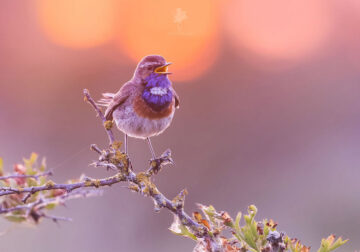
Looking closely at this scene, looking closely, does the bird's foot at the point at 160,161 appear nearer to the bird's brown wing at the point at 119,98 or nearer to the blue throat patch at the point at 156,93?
the blue throat patch at the point at 156,93

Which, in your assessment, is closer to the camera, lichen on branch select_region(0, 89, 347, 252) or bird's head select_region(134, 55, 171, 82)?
lichen on branch select_region(0, 89, 347, 252)

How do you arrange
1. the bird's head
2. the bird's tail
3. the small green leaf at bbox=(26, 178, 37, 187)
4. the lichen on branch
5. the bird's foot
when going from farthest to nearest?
the bird's tail < the bird's head < the bird's foot < the small green leaf at bbox=(26, 178, 37, 187) < the lichen on branch

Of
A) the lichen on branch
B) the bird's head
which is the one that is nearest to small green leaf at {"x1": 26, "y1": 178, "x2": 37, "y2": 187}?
the lichen on branch

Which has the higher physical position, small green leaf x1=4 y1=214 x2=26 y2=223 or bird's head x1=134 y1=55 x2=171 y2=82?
bird's head x1=134 y1=55 x2=171 y2=82

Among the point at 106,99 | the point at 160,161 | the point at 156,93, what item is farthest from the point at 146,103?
the point at 160,161

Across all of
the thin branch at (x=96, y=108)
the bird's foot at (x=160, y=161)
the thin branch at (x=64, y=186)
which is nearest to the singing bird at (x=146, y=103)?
the bird's foot at (x=160, y=161)

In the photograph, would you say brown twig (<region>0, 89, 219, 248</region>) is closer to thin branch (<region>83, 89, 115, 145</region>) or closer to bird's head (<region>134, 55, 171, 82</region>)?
thin branch (<region>83, 89, 115, 145</region>)

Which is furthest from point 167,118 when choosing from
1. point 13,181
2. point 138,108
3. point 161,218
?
point 161,218

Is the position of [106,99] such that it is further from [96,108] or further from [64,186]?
[64,186]
